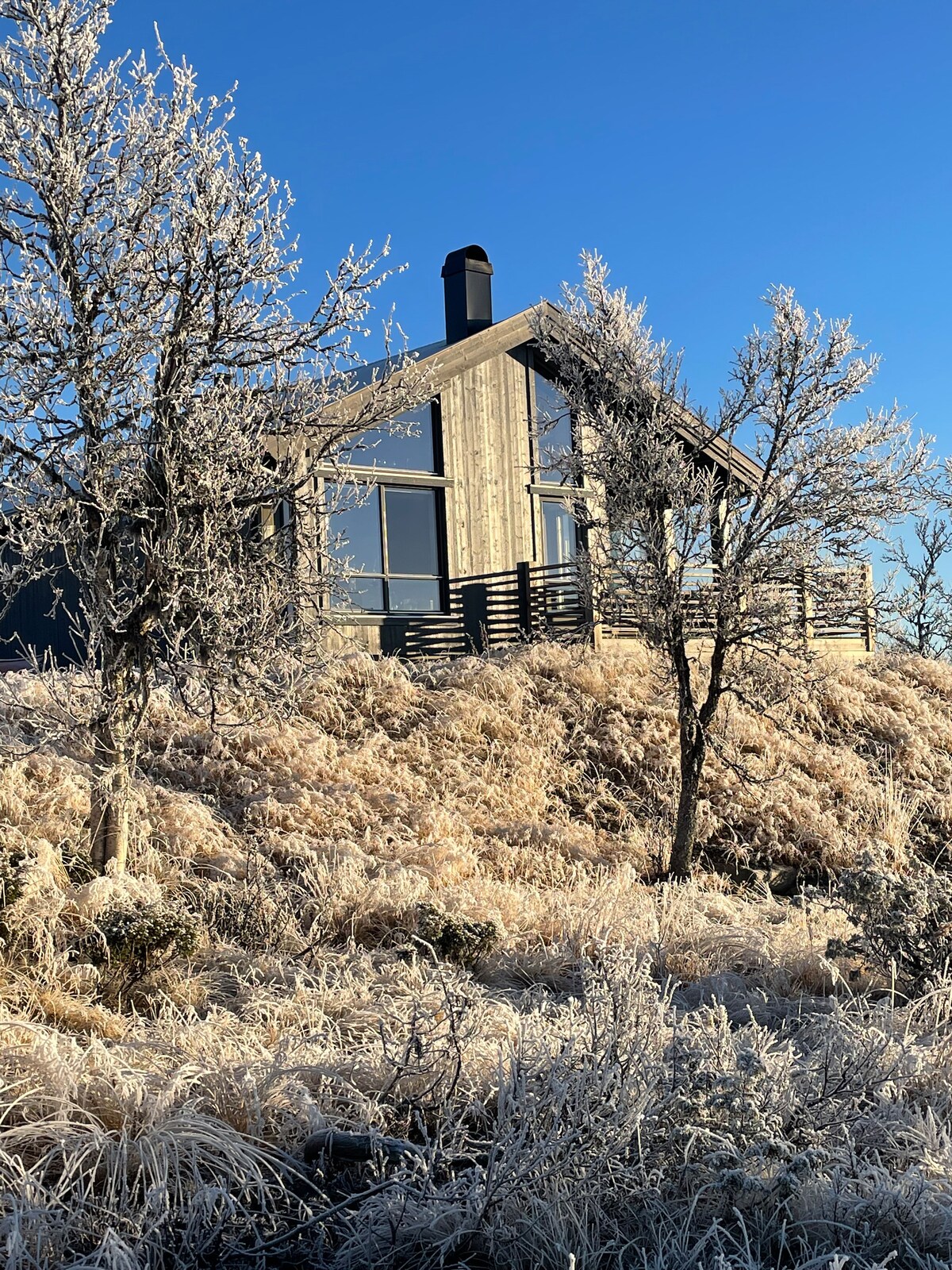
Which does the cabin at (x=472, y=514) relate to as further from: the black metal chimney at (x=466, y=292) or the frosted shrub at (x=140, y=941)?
the frosted shrub at (x=140, y=941)

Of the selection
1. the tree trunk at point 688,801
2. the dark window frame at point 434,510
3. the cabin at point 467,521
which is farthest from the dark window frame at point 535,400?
the tree trunk at point 688,801

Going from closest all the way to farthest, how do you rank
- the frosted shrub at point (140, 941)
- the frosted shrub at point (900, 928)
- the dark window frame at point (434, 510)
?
the frosted shrub at point (900, 928) < the frosted shrub at point (140, 941) < the dark window frame at point (434, 510)

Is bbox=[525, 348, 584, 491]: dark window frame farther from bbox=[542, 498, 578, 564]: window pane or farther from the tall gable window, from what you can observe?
the tall gable window

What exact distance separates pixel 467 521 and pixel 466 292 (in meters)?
4.14

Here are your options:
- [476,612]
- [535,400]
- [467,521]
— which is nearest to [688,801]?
[476,612]

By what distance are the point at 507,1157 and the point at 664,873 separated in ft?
25.9

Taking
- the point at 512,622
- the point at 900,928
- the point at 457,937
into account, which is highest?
the point at 512,622

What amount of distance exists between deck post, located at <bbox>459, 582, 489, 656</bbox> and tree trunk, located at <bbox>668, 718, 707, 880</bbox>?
635 centimetres

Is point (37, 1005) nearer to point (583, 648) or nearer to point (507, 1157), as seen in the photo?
point (507, 1157)

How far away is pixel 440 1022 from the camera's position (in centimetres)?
438

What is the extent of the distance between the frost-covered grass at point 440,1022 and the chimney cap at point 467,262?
10.3 metres

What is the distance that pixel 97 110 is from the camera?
6660 millimetres

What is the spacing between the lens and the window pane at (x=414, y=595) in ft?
59.8

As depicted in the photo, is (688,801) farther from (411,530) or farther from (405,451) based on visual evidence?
(405,451)
